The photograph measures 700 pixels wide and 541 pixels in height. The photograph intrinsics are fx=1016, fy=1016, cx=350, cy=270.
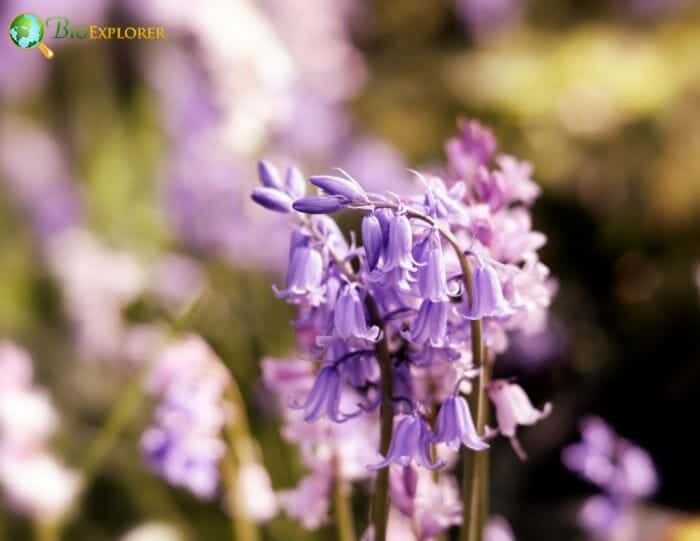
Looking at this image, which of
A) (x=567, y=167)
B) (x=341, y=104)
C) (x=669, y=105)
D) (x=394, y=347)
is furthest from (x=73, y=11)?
(x=394, y=347)

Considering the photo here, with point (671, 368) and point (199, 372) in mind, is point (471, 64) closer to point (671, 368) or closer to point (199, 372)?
point (671, 368)

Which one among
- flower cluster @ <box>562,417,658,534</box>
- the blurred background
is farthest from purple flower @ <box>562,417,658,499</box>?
the blurred background

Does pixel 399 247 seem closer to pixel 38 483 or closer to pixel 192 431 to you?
pixel 192 431

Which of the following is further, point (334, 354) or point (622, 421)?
point (622, 421)

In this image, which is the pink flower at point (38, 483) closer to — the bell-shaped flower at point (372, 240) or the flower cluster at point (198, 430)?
the flower cluster at point (198, 430)

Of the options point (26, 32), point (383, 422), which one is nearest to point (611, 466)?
point (383, 422)

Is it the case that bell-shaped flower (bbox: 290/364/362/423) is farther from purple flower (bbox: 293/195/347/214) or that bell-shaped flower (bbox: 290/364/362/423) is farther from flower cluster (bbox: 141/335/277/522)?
flower cluster (bbox: 141/335/277/522)

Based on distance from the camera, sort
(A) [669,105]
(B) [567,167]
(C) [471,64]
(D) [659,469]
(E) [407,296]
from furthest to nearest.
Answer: (C) [471,64], (A) [669,105], (B) [567,167], (D) [659,469], (E) [407,296]
